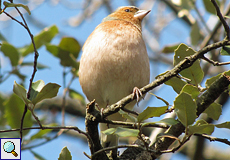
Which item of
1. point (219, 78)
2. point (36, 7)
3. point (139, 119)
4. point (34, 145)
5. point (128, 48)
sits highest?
point (36, 7)

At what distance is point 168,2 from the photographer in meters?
7.51

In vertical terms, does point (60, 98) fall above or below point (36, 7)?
below

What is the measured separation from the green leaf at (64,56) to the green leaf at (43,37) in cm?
31

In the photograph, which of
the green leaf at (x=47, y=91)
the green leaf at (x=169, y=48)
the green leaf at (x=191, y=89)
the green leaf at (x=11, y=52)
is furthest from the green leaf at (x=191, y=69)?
the green leaf at (x=11, y=52)

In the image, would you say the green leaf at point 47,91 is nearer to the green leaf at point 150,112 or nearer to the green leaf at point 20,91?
the green leaf at point 20,91

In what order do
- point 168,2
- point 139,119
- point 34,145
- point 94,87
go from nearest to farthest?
point 139,119 → point 34,145 → point 94,87 → point 168,2

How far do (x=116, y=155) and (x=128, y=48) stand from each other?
1448 millimetres

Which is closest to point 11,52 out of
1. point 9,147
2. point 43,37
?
point 43,37

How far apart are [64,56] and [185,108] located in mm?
2470

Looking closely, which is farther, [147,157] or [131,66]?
[131,66]

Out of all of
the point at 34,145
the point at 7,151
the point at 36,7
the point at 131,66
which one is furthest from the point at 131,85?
the point at 36,7

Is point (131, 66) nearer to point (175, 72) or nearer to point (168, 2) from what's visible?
point (175, 72)

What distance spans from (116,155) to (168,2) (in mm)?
5344

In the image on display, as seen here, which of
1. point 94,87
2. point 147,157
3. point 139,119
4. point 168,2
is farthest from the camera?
point 168,2
